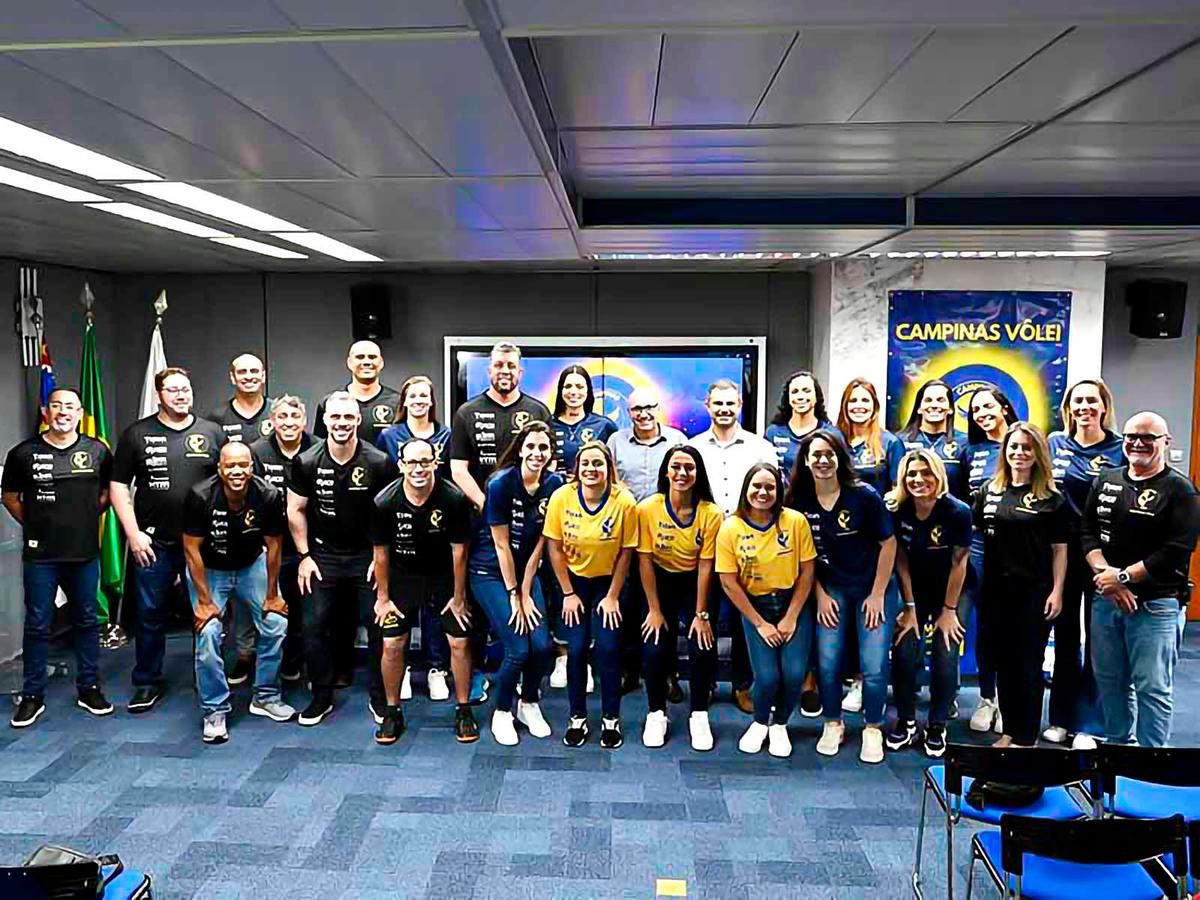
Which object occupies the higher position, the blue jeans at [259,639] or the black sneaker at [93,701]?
the blue jeans at [259,639]

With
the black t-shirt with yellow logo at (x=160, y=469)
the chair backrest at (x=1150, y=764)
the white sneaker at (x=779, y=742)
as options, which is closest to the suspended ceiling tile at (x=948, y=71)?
the chair backrest at (x=1150, y=764)

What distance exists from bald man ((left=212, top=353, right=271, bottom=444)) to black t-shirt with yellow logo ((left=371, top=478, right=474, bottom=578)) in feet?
4.18

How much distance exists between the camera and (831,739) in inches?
178

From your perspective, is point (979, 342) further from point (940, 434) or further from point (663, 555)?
point (663, 555)

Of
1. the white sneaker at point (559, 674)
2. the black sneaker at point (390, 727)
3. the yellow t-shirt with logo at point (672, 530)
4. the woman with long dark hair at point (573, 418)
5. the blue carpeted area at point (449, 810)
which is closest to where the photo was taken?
the blue carpeted area at point (449, 810)

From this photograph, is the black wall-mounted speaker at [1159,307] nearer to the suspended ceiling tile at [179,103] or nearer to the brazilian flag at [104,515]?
the suspended ceiling tile at [179,103]

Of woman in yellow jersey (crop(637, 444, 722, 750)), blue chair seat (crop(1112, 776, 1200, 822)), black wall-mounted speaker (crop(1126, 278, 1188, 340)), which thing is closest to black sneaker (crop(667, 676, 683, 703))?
woman in yellow jersey (crop(637, 444, 722, 750))

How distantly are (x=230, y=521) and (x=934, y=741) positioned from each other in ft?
11.7

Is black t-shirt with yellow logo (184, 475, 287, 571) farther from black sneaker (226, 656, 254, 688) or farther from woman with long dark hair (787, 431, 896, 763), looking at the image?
woman with long dark hair (787, 431, 896, 763)

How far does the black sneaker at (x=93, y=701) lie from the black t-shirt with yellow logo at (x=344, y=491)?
1438 mm

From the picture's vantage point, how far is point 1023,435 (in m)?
4.22

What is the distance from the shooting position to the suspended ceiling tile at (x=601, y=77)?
6.71ft

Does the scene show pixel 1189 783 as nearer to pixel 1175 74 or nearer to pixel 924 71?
pixel 1175 74

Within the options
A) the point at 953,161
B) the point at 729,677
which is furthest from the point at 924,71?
the point at 729,677
